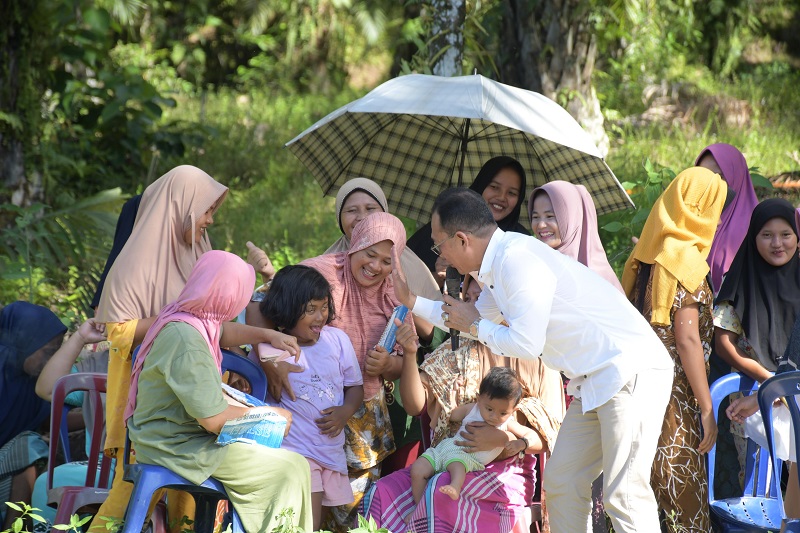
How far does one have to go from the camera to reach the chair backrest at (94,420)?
13.2 feet

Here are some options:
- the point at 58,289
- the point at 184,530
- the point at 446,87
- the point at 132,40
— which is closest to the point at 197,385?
the point at 184,530

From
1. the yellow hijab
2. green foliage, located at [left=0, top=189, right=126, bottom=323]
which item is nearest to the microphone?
the yellow hijab

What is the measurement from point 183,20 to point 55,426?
44.8 feet

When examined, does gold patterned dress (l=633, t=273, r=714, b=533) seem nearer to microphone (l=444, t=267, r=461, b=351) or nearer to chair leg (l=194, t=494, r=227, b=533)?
microphone (l=444, t=267, r=461, b=351)

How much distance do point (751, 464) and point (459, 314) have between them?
1593 mm

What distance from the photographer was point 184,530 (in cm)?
367

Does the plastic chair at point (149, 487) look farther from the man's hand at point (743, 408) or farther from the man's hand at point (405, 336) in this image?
the man's hand at point (743, 408)

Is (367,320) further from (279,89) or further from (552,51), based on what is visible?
(279,89)

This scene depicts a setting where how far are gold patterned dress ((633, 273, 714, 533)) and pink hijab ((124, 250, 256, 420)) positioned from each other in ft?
5.91

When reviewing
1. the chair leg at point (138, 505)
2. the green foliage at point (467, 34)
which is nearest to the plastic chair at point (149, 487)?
the chair leg at point (138, 505)

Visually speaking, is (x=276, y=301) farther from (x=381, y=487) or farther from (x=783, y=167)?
(x=783, y=167)

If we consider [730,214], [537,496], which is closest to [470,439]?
[537,496]

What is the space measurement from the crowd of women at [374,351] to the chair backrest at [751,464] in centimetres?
7

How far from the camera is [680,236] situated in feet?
13.3
